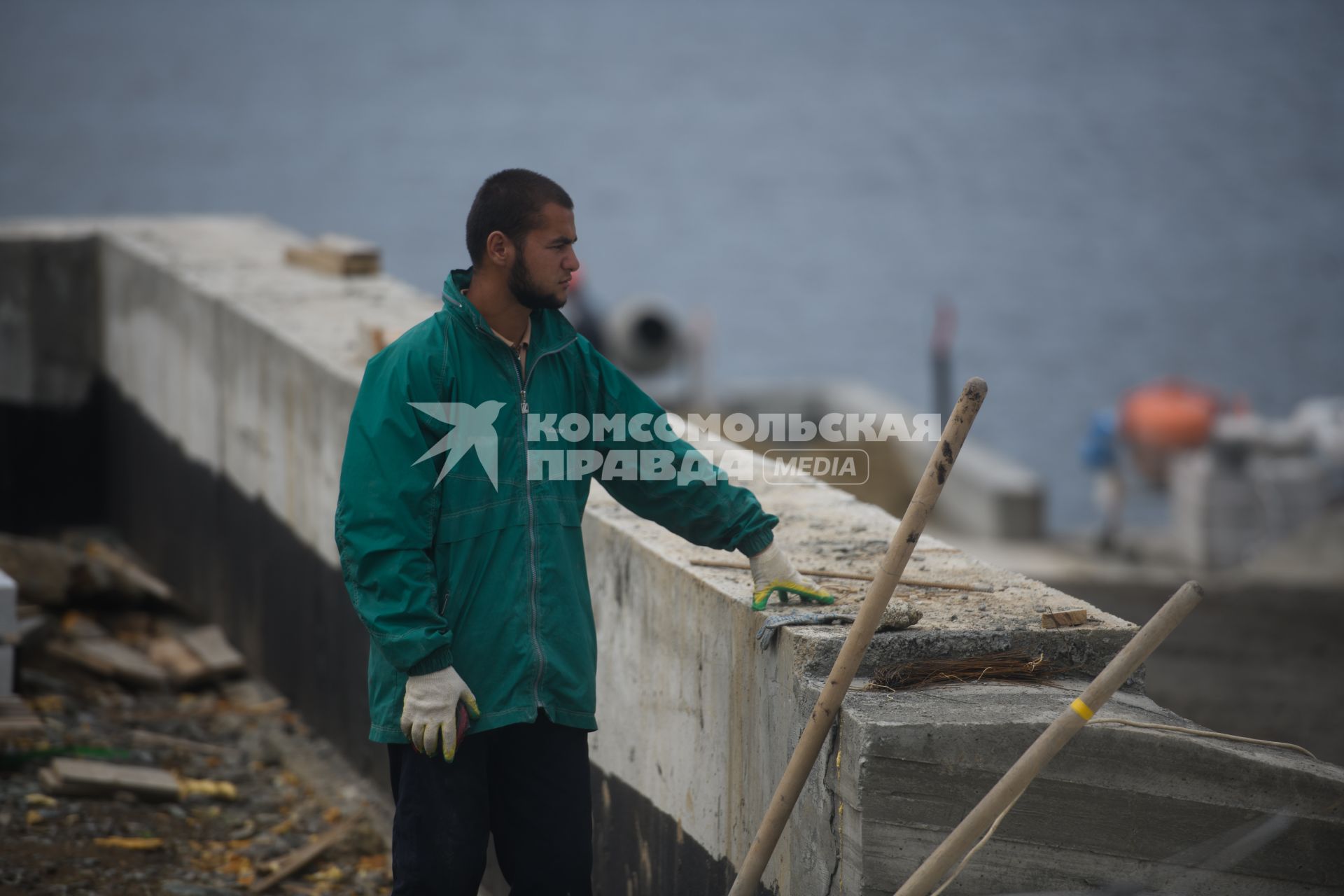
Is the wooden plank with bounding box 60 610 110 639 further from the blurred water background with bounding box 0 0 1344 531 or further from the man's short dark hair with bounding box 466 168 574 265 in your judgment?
the blurred water background with bounding box 0 0 1344 531

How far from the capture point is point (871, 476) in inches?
727

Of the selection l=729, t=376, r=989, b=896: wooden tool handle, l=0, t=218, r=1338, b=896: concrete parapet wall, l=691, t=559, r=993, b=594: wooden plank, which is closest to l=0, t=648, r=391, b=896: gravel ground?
l=0, t=218, r=1338, b=896: concrete parapet wall

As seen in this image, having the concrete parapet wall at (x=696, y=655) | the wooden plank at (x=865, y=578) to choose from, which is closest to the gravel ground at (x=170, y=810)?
the concrete parapet wall at (x=696, y=655)

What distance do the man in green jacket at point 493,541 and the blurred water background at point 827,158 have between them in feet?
76.8

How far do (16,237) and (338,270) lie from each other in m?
2.12

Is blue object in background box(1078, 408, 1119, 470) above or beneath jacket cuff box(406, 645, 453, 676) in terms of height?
beneath

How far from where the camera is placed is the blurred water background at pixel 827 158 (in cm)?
5212

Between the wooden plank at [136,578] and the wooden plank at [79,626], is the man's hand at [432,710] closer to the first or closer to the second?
the wooden plank at [79,626]

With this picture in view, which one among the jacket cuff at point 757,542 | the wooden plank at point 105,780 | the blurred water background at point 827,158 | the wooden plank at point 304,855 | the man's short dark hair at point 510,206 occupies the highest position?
the blurred water background at point 827,158

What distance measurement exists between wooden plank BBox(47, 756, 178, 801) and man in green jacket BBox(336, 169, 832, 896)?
240cm

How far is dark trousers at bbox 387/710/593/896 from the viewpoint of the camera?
345 cm

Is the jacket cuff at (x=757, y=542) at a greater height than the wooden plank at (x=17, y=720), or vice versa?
the jacket cuff at (x=757, y=542)

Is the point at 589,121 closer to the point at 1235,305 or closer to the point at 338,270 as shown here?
the point at 1235,305

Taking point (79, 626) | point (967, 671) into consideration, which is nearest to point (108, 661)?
point (79, 626)
